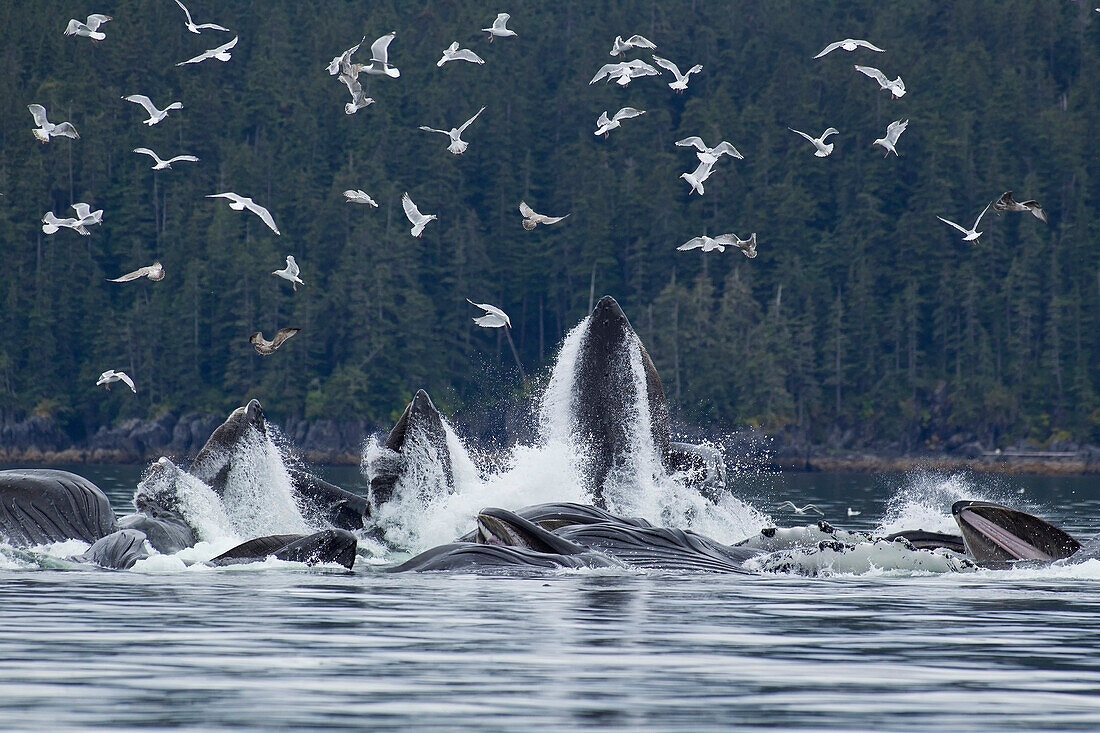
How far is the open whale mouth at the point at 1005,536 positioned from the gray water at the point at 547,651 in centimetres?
40

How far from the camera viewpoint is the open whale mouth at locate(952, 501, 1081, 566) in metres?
20.5

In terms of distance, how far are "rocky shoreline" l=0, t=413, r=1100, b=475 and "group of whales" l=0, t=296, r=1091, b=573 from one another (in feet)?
287

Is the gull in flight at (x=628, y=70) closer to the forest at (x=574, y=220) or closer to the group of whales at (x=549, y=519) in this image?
the group of whales at (x=549, y=519)

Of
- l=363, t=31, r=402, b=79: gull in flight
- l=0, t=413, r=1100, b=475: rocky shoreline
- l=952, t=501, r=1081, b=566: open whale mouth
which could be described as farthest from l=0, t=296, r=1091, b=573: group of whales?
l=0, t=413, r=1100, b=475: rocky shoreline

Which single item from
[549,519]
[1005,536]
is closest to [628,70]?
[549,519]

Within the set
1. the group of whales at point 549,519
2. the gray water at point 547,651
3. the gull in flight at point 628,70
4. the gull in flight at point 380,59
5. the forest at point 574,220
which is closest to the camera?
the gray water at point 547,651

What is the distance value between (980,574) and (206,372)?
121 m

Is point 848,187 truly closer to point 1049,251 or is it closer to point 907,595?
point 1049,251

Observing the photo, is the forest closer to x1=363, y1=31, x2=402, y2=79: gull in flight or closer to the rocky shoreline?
the rocky shoreline

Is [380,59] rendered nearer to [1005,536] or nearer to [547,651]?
[1005,536]

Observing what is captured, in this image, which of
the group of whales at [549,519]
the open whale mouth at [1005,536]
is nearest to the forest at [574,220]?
the group of whales at [549,519]

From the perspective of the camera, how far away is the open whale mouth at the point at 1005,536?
67.3 ft

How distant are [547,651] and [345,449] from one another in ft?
370

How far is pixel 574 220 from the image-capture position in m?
144
